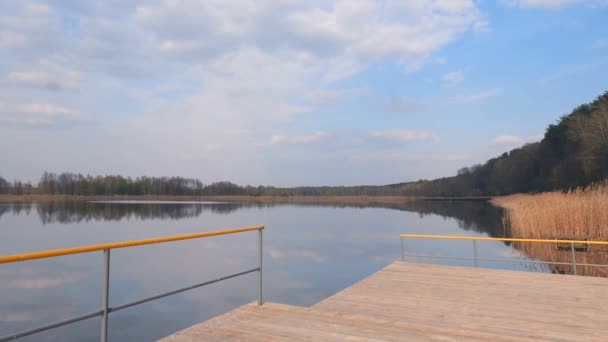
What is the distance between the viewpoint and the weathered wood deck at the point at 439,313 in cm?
328

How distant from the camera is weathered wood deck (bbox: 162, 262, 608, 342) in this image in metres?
3.28

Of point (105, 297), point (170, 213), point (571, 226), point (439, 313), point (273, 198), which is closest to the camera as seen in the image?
point (105, 297)

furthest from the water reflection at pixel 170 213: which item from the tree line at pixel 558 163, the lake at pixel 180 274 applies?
the tree line at pixel 558 163

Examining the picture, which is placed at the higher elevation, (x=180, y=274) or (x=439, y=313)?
(x=439, y=313)

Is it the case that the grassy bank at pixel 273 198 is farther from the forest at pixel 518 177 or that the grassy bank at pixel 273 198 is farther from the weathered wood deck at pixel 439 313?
the weathered wood deck at pixel 439 313

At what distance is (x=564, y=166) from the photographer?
36.5 meters

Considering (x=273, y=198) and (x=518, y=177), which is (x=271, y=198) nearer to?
(x=273, y=198)

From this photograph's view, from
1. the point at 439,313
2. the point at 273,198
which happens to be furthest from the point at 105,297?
the point at 273,198

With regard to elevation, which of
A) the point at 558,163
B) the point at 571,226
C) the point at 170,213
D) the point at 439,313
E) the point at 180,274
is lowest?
the point at 180,274

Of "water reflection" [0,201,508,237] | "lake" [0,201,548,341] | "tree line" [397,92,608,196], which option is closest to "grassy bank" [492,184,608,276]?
"lake" [0,201,548,341]

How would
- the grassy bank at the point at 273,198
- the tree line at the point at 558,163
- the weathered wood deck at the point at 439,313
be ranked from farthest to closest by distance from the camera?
1. the grassy bank at the point at 273,198
2. the tree line at the point at 558,163
3. the weathered wood deck at the point at 439,313

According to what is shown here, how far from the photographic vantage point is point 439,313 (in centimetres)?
429

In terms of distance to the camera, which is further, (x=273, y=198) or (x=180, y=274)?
(x=273, y=198)

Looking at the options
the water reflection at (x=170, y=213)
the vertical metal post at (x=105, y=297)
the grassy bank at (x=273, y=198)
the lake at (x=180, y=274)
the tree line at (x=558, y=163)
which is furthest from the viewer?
the grassy bank at (x=273, y=198)
